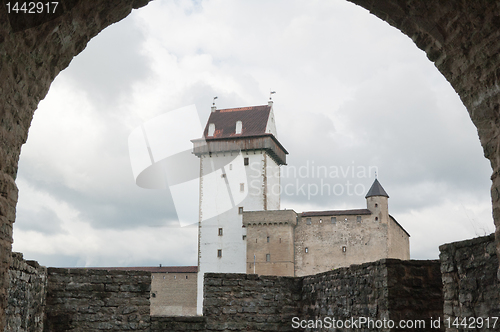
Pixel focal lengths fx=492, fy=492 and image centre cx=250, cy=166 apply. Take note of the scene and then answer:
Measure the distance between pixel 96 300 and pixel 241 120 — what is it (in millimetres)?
31335

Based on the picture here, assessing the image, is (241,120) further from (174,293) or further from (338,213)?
(174,293)

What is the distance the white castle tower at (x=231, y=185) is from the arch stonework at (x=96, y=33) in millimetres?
32043

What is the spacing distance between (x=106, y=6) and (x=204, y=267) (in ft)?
110

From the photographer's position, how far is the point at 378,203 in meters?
33.7

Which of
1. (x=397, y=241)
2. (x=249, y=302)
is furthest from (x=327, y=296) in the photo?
(x=397, y=241)

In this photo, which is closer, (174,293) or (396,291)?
(396,291)

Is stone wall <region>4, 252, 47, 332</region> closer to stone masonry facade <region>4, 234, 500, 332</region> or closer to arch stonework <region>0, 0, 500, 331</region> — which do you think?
stone masonry facade <region>4, 234, 500, 332</region>

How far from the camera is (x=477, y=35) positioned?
2992mm

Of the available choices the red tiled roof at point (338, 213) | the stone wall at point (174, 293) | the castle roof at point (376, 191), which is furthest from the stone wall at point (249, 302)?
the stone wall at point (174, 293)

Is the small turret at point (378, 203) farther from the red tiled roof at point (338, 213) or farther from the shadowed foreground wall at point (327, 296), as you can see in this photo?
the shadowed foreground wall at point (327, 296)

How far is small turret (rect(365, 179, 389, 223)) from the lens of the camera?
33.4 m

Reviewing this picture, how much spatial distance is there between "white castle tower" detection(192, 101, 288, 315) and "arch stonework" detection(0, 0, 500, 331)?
32.0 meters

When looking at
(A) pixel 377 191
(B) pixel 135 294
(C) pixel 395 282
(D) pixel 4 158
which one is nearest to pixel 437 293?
(C) pixel 395 282

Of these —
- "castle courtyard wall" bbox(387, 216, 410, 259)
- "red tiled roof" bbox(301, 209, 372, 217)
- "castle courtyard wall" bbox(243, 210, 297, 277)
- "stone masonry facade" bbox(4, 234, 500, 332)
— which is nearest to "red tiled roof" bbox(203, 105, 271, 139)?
"castle courtyard wall" bbox(243, 210, 297, 277)
